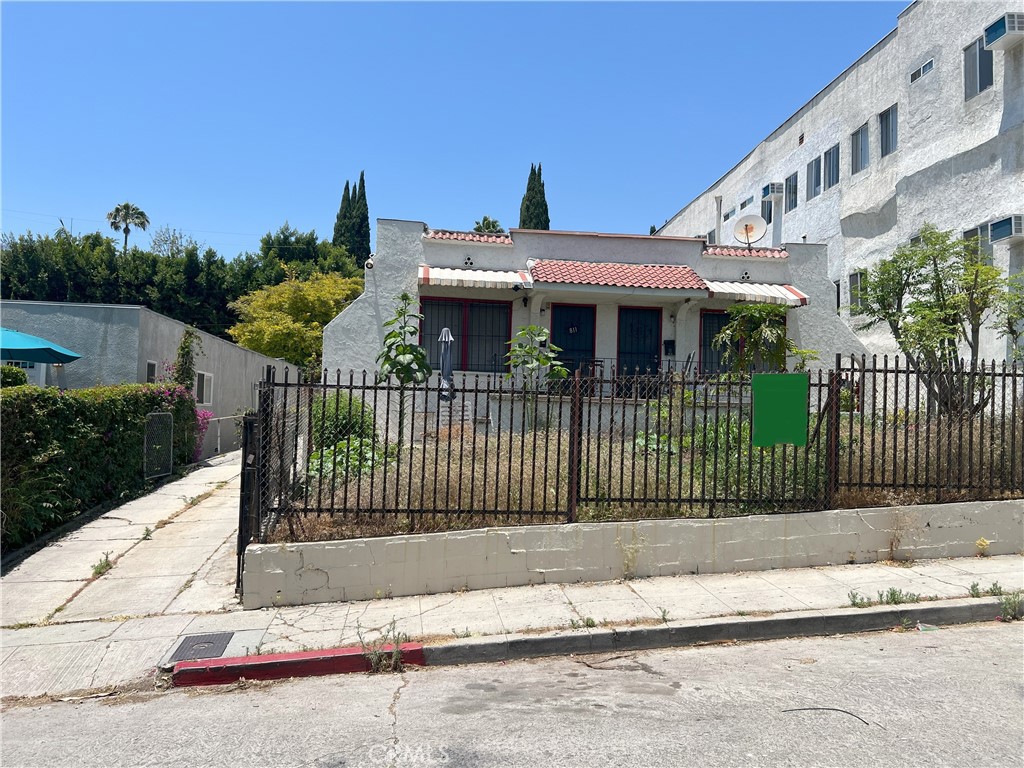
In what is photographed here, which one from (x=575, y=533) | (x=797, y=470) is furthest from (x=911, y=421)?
(x=575, y=533)

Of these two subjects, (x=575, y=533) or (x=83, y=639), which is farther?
(x=575, y=533)

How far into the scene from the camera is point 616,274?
14742 mm

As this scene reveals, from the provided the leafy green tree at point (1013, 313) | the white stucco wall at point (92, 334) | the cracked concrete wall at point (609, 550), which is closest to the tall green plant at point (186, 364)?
the white stucco wall at point (92, 334)

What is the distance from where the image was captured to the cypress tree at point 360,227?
4419cm

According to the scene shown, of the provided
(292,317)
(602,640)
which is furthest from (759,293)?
(292,317)

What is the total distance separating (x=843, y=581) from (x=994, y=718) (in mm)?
2864

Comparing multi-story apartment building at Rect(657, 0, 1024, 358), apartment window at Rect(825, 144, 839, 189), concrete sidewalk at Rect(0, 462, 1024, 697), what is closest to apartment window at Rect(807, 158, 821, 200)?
multi-story apartment building at Rect(657, 0, 1024, 358)

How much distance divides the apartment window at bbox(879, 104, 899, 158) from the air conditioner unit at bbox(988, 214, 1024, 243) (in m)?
4.60

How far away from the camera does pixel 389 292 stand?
1466 cm

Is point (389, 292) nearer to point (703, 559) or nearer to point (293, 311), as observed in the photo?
point (703, 559)

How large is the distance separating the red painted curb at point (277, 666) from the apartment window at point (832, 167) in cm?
1956

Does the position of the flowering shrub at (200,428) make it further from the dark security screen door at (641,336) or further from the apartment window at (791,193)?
the apartment window at (791,193)

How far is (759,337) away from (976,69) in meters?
8.13

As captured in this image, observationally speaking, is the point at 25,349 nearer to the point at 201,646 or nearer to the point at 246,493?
the point at 246,493
